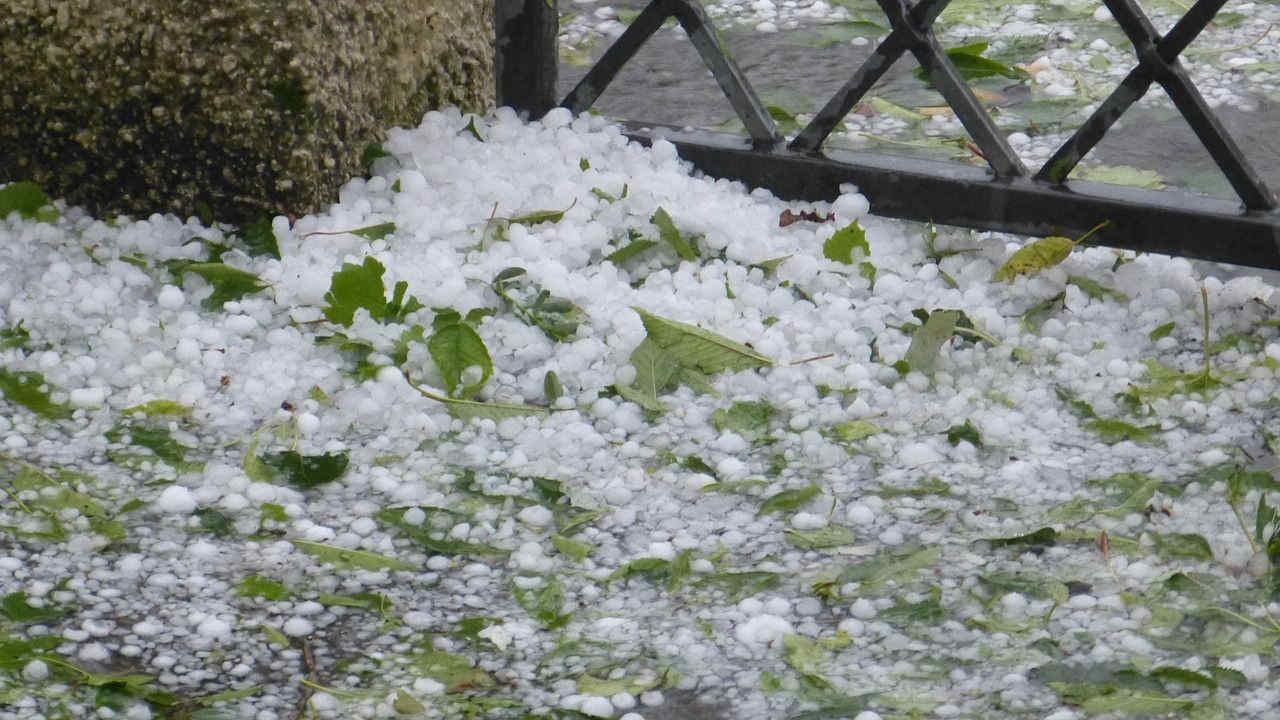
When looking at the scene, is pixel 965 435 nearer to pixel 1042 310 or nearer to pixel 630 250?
pixel 1042 310

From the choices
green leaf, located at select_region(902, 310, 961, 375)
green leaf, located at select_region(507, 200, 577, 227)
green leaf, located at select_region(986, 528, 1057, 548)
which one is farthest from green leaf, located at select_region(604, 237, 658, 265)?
green leaf, located at select_region(986, 528, 1057, 548)

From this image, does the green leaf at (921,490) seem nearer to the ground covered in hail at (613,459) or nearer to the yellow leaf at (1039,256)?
the ground covered in hail at (613,459)

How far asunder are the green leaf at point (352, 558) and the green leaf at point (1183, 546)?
0.83 m

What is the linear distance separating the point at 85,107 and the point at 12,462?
2.24 ft

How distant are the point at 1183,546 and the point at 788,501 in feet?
1.44

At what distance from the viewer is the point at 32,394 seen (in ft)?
6.20

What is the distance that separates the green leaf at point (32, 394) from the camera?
73.7 inches

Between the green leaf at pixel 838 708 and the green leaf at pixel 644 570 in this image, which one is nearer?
the green leaf at pixel 838 708

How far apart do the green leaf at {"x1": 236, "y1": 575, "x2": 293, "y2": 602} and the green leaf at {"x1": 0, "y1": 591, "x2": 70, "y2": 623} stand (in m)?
0.18

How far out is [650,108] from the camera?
3.05 m

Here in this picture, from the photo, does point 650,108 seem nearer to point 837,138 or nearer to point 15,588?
point 837,138

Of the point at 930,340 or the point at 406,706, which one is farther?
the point at 930,340

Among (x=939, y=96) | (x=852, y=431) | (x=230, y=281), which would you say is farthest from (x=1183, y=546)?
(x=939, y=96)

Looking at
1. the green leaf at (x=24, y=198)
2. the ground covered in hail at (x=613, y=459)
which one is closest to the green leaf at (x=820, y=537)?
the ground covered in hail at (x=613, y=459)
